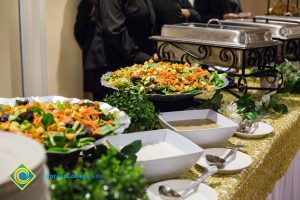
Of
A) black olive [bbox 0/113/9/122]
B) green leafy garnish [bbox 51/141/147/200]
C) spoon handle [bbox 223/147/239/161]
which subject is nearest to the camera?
green leafy garnish [bbox 51/141/147/200]

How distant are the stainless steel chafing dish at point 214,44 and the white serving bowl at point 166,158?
634mm

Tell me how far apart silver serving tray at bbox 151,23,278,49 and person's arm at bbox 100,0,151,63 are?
64 centimetres

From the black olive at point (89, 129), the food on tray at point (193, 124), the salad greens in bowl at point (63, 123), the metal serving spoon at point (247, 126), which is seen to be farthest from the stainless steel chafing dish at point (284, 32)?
the black olive at point (89, 129)

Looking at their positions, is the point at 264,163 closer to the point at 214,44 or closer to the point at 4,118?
the point at 214,44

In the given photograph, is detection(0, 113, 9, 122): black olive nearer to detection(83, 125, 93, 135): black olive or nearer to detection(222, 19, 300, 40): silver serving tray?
detection(83, 125, 93, 135): black olive

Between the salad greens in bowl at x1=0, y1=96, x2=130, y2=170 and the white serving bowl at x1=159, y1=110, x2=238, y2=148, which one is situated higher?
the salad greens in bowl at x1=0, y1=96, x2=130, y2=170

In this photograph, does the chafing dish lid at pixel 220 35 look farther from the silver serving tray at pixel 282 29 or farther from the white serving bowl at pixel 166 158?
the white serving bowl at pixel 166 158

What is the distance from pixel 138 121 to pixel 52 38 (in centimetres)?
189

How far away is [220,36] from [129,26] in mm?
912

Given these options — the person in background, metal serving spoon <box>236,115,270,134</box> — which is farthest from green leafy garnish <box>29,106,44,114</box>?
the person in background

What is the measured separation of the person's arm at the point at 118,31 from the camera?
2326 millimetres

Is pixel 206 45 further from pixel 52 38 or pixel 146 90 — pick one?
pixel 52 38

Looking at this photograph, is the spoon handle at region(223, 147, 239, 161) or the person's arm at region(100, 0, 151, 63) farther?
the person's arm at region(100, 0, 151, 63)

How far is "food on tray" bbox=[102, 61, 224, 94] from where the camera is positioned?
1.31 m
